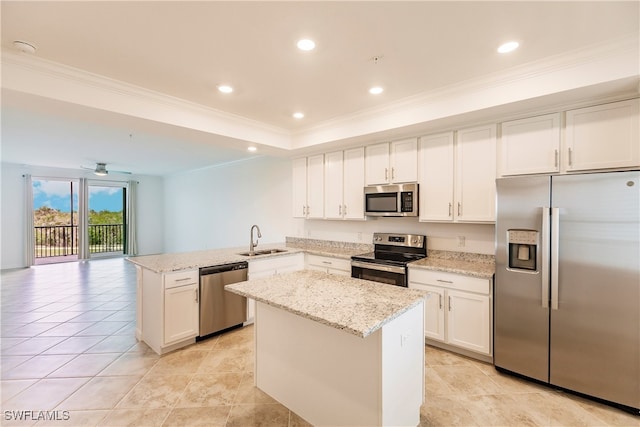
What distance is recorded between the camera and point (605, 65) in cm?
210

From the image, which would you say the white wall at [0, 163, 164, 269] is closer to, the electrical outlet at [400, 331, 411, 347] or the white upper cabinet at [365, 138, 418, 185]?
the white upper cabinet at [365, 138, 418, 185]

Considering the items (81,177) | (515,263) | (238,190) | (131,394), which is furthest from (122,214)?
(515,263)

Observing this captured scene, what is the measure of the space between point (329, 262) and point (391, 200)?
3.97 ft

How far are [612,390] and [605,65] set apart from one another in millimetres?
2377

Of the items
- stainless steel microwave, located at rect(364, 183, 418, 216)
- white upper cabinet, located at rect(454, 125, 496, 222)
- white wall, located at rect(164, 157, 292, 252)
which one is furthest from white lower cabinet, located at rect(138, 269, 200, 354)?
white upper cabinet, located at rect(454, 125, 496, 222)

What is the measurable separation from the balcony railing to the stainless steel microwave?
867 cm

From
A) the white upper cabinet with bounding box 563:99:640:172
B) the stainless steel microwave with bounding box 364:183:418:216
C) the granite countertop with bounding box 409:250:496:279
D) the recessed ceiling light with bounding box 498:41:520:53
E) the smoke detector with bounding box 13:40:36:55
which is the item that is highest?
the recessed ceiling light with bounding box 498:41:520:53

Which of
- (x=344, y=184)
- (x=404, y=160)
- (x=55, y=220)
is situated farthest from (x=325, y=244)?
(x=55, y=220)

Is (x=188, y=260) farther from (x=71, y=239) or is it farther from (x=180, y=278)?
(x=71, y=239)

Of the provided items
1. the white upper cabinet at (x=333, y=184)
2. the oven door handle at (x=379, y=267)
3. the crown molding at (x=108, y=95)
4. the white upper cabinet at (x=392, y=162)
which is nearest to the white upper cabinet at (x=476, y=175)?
the white upper cabinet at (x=392, y=162)

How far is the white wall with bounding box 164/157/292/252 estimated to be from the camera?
548 cm

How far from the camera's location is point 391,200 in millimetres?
3576

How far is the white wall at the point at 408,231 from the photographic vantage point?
324 centimetres

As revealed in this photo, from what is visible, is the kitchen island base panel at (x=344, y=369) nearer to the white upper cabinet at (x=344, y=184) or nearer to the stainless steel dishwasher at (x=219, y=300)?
the stainless steel dishwasher at (x=219, y=300)
